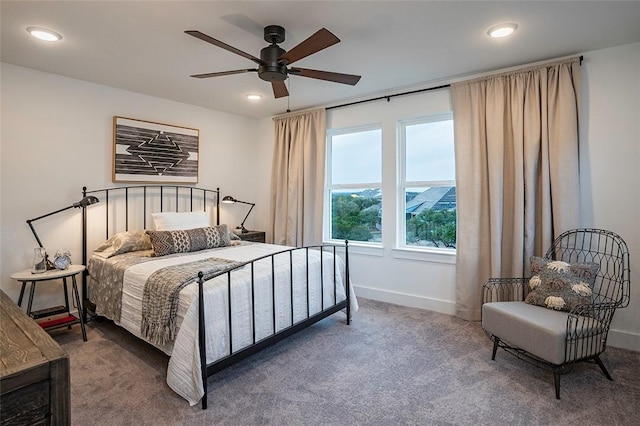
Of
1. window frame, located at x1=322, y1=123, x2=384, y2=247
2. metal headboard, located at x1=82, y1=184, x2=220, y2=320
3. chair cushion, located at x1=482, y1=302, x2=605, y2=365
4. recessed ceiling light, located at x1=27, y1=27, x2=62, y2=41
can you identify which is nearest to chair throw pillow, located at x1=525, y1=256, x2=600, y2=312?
chair cushion, located at x1=482, y1=302, x2=605, y2=365

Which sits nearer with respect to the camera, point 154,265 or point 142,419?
point 142,419

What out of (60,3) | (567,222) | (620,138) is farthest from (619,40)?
(60,3)

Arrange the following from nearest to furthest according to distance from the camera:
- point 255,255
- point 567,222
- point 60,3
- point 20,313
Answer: point 20,313 → point 60,3 → point 567,222 → point 255,255

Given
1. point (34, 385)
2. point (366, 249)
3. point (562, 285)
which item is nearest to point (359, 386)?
point (562, 285)

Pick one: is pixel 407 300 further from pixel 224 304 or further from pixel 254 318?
pixel 224 304

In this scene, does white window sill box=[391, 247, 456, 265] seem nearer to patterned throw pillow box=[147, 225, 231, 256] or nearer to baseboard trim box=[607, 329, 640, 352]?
baseboard trim box=[607, 329, 640, 352]

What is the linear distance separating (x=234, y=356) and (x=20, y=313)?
3.99ft

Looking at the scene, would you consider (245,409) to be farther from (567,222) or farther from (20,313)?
(567,222)

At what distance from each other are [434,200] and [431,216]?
0.62 ft

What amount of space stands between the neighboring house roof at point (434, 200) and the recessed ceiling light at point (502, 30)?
1.57 metres

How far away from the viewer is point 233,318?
2.31m

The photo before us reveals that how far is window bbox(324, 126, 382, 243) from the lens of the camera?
4270mm

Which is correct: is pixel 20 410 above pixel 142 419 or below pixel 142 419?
above

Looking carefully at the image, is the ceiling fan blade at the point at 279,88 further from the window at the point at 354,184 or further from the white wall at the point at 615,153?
the white wall at the point at 615,153
